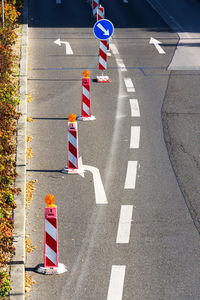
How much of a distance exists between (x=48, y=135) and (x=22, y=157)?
2192mm

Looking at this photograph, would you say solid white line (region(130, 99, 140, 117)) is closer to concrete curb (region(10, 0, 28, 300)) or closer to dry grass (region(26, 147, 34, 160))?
concrete curb (region(10, 0, 28, 300))

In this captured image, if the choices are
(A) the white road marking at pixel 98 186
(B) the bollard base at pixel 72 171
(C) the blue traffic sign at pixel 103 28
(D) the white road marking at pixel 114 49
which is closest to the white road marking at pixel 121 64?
(D) the white road marking at pixel 114 49

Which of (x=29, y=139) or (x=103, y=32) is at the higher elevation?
(x=103, y=32)

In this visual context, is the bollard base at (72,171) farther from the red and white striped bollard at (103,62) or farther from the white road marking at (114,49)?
the white road marking at (114,49)

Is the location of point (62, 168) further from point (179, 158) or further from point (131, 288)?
point (131, 288)

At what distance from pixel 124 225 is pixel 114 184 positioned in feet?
6.55

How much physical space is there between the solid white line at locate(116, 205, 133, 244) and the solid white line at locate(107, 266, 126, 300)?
97 centimetres

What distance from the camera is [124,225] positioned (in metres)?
13.6

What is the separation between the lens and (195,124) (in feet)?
64.7

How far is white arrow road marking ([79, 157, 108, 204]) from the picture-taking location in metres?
14.8

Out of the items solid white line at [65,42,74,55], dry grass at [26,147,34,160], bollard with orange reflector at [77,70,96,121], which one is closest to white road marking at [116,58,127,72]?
solid white line at [65,42,74,55]

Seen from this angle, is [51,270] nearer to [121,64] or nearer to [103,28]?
[103,28]

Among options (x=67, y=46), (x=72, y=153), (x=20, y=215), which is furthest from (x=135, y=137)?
(x=67, y=46)

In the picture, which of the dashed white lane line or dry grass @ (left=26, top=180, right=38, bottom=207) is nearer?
dry grass @ (left=26, top=180, right=38, bottom=207)
